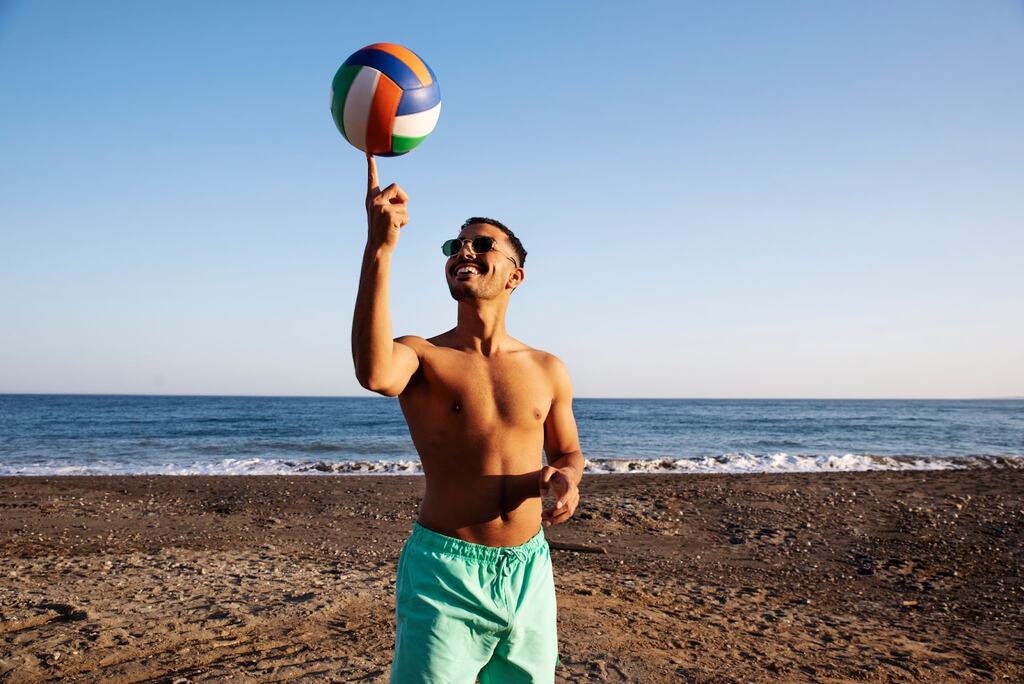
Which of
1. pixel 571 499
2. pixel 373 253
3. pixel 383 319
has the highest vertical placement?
pixel 373 253

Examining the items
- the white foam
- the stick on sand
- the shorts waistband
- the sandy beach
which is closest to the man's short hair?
the shorts waistband

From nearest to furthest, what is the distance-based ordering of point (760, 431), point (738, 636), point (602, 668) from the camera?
1. point (602, 668)
2. point (738, 636)
3. point (760, 431)

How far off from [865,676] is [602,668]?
6.11 ft

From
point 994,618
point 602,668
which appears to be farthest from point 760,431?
point 602,668

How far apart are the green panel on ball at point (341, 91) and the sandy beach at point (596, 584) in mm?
3450

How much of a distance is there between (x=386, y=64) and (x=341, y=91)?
8.7 inches

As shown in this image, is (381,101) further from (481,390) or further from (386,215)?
(481,390)

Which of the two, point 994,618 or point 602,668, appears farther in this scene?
point 994,618

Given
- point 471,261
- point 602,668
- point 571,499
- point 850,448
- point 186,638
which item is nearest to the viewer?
point 571,499

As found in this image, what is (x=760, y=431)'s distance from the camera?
1540 inches

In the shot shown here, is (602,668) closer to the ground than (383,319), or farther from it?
closer to the ground

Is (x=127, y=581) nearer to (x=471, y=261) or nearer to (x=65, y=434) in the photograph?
(x=471, y=261)

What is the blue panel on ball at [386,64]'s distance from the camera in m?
2.90

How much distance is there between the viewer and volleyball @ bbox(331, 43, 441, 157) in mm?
2840
